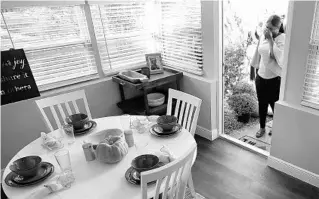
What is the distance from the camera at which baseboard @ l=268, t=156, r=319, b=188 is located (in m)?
2.25

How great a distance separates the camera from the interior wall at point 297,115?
1.97 metres

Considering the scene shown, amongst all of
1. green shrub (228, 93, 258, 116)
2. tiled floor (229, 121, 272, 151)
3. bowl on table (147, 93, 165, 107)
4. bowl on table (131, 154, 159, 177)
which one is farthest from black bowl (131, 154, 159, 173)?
green shrub (228, 93, 258, 116)

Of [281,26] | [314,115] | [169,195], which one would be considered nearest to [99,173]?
[169,195]

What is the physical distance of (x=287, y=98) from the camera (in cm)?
227

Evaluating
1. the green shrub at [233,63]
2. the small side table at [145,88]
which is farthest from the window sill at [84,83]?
the green shrub at [233,63]

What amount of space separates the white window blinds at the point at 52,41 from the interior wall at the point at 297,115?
2.07m

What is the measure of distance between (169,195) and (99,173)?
0.43m

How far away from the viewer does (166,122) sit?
1893 mm

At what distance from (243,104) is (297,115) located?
1.33 metres

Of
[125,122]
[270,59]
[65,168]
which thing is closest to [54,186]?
[65,168]

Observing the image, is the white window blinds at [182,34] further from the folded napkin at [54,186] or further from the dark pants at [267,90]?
the folded napkin at [54,186]

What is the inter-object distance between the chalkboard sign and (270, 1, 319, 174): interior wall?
224 cm

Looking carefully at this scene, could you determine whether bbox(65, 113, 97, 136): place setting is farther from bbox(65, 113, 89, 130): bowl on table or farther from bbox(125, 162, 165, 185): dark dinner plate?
bbox(125, 162, 165, 185): dark dinner plate

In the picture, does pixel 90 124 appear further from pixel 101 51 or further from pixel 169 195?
pixel 101 51
